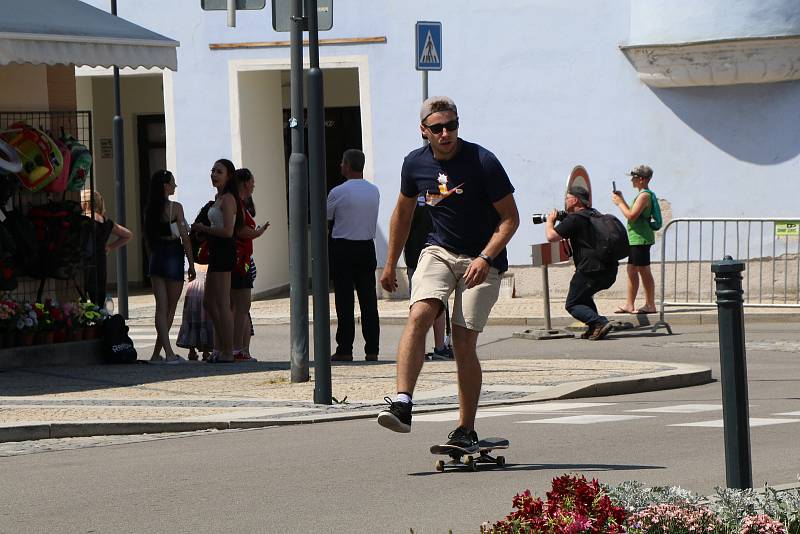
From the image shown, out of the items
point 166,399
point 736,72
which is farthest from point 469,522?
point 736,72

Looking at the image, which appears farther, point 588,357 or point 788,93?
point 788,93

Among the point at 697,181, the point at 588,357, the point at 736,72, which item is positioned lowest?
the point at 588,357

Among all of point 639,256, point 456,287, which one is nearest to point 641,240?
point 639,256

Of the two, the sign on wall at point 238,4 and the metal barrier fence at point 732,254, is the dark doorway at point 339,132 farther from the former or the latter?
the sign on wall at point 238,4

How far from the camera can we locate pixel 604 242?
18172 mm

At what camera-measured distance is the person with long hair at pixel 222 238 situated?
15164 mm

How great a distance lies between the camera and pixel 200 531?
7.23m

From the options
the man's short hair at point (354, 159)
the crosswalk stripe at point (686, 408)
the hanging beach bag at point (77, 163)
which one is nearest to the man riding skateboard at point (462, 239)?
the crosswalk stripe at point (686, 408)

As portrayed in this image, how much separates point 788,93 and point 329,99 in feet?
24.4

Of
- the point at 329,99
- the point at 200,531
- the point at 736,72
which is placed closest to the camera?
the point at 200,531

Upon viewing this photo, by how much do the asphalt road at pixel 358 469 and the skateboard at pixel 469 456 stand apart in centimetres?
6

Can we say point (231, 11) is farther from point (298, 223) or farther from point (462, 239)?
point (462, 239)

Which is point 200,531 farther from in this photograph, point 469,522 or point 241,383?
point 241,383

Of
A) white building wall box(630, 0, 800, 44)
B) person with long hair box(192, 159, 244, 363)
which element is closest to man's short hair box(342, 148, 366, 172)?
person with long hair box(192, 159, 244, 363)
